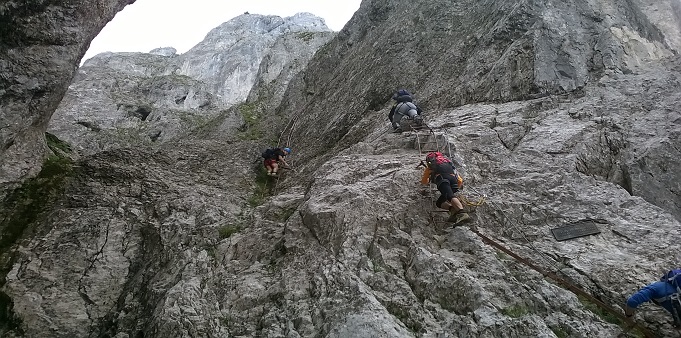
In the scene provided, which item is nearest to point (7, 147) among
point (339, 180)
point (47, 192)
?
point (47, 192)

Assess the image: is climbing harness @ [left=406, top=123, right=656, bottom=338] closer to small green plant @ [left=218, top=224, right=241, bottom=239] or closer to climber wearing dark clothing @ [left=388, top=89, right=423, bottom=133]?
climber wearing dark clothing @ [left=388, top=89, right=423, bottom=133]

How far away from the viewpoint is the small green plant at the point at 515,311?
24.4ft

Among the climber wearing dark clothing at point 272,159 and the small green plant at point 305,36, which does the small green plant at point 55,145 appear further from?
the small green plant at point 305,36

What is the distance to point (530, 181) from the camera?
1105 cm

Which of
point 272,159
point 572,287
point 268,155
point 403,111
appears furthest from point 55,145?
point 572,287

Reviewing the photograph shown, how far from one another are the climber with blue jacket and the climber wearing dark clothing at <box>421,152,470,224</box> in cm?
344

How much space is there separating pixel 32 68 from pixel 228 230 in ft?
23.6

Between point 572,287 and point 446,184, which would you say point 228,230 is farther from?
point 572,287

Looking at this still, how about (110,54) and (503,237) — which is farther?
(110,54)

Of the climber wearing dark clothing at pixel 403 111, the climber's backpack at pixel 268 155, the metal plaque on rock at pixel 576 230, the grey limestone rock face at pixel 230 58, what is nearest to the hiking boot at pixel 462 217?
the metal plaque on rock at pixel 576 230

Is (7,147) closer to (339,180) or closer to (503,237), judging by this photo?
(339,180)

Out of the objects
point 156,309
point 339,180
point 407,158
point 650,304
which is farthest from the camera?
point 407,158

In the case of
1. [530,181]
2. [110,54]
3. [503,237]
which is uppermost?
[530,181]

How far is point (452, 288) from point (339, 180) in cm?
484
